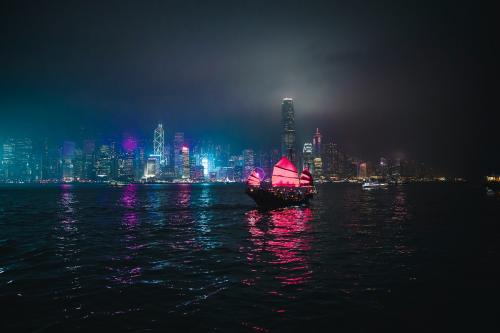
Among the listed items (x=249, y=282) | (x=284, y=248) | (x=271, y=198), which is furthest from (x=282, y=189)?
(x=249, y=282)

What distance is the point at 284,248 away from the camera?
81.1 ft

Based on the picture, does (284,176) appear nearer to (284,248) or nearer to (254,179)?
(254,179)

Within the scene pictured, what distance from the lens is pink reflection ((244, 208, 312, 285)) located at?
17156 millimetres

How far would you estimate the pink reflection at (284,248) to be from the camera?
17.2 m

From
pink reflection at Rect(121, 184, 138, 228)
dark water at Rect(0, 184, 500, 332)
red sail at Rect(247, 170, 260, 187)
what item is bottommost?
pink reflection at Rect(121, 184, 138, 228)

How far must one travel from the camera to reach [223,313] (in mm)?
11820

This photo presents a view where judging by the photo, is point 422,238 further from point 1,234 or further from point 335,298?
point 1,234

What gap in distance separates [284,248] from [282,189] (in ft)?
203

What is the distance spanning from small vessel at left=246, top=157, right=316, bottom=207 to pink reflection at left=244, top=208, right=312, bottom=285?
21.6 metres

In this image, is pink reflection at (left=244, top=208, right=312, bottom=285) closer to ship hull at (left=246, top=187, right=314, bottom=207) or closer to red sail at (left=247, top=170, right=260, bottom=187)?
ship hull at (left=246, top=187, right=314, bottom=207)

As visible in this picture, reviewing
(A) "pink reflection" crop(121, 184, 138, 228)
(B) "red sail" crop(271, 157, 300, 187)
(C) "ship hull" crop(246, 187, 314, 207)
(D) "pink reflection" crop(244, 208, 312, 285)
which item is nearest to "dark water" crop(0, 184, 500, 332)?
(D) "pink reflection" crop(244, 208, 312, 285)

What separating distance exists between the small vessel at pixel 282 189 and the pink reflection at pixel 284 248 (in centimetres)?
2156

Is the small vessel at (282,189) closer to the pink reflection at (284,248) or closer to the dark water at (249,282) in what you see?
the pink reflection at (284,248)

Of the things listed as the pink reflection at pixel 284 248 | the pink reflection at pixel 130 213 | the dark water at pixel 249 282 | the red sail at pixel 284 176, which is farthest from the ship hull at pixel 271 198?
the dark water at pixel 249 282
